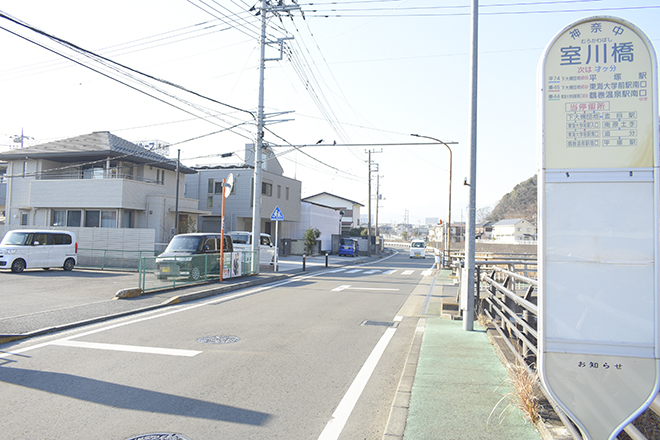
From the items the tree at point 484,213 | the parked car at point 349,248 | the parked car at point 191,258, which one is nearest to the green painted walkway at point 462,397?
the parked car at point 191,258

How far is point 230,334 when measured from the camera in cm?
839

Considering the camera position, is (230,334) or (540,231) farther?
(230,334)

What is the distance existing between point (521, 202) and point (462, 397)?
98.1 meters

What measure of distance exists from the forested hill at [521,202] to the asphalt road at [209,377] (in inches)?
3331

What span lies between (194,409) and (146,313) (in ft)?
21.3

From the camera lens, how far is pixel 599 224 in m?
3.30

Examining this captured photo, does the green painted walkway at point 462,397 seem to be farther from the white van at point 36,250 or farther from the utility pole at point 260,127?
the white van at point 36,250

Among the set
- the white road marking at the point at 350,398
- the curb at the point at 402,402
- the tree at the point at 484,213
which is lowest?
the white road marking at the point at 350,398

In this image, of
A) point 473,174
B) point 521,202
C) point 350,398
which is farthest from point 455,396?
point 521,202

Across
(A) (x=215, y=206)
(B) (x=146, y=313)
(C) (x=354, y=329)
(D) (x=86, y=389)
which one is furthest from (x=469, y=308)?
(A) (x=215, y=206)

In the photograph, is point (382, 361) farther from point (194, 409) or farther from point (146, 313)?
point (146, 313)

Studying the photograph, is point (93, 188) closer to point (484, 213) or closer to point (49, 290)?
point (49, 290)

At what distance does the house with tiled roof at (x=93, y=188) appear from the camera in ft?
93.9

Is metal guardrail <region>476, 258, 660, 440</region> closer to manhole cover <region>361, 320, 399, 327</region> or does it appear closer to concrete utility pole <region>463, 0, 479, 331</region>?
concrete utility pole <region>463, 0, 479, 331</region>
